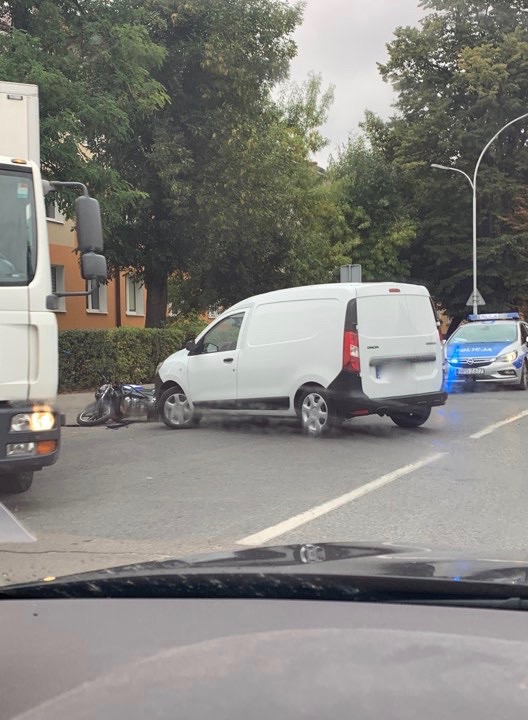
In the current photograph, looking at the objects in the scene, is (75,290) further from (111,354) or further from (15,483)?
(15,483)

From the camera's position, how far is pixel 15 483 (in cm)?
705

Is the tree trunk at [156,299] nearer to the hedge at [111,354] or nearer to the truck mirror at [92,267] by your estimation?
the hedge at [111,354]

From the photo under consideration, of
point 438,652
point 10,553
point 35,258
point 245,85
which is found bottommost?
point 10,553

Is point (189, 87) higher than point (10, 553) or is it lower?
higher

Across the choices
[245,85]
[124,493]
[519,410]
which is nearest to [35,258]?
[124,493]

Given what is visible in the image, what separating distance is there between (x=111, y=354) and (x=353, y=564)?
58.5 feet

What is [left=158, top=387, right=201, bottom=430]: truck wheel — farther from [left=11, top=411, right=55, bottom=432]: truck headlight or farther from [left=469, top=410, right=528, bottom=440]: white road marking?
[left=11, top=411, right=55, bottom=432]: truck headlight

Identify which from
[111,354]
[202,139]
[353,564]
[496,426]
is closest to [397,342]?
[496,426]

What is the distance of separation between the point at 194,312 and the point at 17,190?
25.4 meters

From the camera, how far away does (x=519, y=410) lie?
45.4 feet

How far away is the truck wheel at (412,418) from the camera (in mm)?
11242

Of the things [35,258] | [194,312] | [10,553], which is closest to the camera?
[10,553]

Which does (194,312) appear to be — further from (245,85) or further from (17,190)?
(17,190)

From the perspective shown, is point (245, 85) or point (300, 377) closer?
point (300, 377)
